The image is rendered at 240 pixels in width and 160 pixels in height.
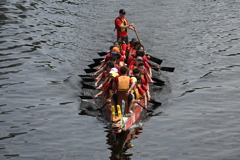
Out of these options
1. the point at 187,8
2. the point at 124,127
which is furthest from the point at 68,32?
the point at 124,127

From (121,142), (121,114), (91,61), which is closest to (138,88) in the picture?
(121,114)

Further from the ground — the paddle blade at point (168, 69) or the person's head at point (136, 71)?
the person's head at point (136, 71)

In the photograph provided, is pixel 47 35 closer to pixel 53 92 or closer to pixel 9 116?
pixel 53 92

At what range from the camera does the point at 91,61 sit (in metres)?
26.1

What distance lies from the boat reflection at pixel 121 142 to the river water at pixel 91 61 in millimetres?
102

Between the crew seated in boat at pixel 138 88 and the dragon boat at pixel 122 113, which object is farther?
the crew seated in boat at pixel 138 88

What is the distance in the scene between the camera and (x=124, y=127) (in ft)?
49.3

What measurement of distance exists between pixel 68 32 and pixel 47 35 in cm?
181

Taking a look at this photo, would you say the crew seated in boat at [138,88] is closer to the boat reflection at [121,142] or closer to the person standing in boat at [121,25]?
the boat reflection at [121,142]

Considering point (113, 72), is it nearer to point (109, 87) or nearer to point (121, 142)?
point (109, 87)

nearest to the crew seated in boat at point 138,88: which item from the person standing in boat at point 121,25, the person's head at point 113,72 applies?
the person's head at point 113,72

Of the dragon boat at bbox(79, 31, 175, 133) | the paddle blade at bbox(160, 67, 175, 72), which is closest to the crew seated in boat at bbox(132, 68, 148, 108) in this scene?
the dragon boat at bbox(79, 31, 175, 133)

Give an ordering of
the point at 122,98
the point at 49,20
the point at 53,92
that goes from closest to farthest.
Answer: the point at 122,98 → the point at 53,92 → the point at 49,20

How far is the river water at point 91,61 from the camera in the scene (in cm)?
1549
